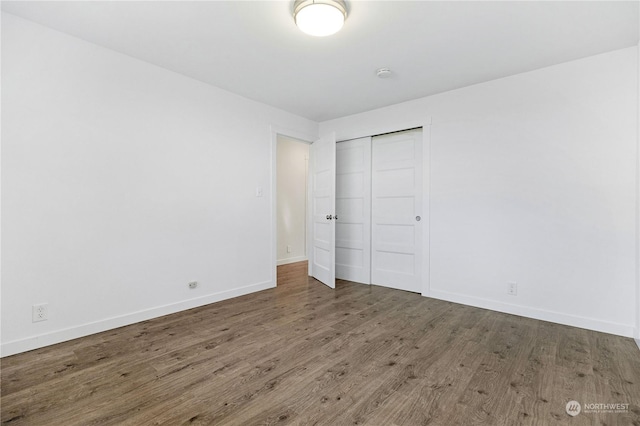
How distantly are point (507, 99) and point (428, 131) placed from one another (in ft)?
2.85

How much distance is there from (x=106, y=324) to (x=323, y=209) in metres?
2.88

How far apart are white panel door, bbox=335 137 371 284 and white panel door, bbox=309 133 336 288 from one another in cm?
35

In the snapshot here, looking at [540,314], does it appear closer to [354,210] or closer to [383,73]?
[354,210]

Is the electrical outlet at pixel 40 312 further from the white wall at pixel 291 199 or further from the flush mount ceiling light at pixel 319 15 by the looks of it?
the white wall at pixel 291 199

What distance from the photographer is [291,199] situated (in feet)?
20.6

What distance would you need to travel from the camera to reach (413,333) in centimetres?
264

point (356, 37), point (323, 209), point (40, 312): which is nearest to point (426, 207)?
point (323, 209)

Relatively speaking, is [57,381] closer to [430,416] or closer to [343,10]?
[430,416]

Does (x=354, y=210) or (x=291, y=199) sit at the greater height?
(x=291, y=199)

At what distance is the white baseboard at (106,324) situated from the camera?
88.4 inches

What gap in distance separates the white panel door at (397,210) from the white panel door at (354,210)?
0.09m

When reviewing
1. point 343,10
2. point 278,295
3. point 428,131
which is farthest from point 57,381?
point 428,131

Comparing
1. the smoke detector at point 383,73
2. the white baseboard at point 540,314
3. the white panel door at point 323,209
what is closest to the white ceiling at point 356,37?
the smoke detector at point 383,73

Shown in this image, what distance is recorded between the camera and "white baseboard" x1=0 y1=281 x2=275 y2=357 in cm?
224
